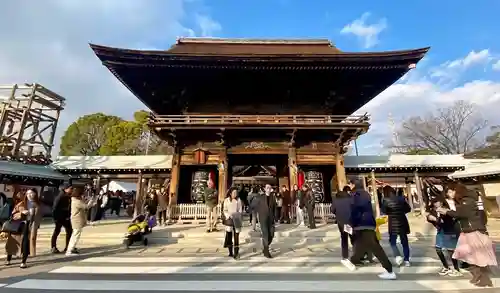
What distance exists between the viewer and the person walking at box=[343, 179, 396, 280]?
500 cm

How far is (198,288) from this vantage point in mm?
4586

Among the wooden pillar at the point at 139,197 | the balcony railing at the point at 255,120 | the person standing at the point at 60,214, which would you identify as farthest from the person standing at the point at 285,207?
the person standing at the point at 60,214

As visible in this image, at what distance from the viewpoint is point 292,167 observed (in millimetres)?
13961

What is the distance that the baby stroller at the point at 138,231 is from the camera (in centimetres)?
849

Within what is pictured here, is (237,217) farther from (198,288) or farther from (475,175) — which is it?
(475,175)

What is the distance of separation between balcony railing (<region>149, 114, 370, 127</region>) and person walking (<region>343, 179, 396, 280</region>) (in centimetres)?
809

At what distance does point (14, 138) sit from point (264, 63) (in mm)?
19070

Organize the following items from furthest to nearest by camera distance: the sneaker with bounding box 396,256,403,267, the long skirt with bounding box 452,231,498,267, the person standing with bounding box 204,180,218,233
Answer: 1. the person standing with bounding box 204,180,218,233
2. the sneaker with bounding box 396,256,403,267
3. the long skirt with bounding box 452,231,498,267

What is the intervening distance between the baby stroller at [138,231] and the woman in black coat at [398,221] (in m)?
7.03

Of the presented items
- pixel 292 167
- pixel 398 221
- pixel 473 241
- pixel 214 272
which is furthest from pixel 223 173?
pixel 473 241

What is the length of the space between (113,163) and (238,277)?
48.4 ft

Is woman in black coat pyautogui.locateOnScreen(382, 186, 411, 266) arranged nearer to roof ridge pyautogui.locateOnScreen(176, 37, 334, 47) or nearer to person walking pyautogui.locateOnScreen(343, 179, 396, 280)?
person walking pyautogui.locateOnScreen(343, 179, 396, 280)

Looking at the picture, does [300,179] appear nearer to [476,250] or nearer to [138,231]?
[138,231]

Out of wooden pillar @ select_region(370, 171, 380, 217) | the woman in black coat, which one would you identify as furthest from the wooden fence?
the woman in black coat
